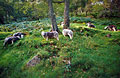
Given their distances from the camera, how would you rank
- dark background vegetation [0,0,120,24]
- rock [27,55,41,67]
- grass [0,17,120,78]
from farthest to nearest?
dark background vegetation [0,0,120,24], rock [27,55,41,67], grass [0,17,120,78]

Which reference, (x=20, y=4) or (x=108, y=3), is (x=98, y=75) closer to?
(x=20, y=4)

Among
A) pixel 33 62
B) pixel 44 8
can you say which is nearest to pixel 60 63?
pixel 33 62

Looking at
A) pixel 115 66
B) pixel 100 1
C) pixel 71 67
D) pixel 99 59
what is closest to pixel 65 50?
pixel 71 67

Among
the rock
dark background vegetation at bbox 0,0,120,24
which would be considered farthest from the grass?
dark background vegetation at bbox 0,0,120,24

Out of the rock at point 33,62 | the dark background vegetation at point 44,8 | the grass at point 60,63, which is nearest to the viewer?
the grass at point 60,63

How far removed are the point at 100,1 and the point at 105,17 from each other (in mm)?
6930

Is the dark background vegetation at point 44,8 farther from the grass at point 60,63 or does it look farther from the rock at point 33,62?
the rock at point 33,62

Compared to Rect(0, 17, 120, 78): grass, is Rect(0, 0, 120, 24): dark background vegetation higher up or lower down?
higher up

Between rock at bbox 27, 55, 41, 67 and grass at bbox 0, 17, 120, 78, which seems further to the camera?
rock at bbox 27, 55, 41, 67

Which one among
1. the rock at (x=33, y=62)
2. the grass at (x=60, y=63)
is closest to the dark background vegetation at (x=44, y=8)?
the grass at (x=60, y=63)

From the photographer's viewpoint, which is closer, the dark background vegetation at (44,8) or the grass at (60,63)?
the grass at (60,63)

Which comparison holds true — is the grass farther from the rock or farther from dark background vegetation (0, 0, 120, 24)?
dark background vegetation (0, 0, 120, 24)

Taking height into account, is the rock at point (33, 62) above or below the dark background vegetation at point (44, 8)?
below

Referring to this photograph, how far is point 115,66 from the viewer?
467 cm
